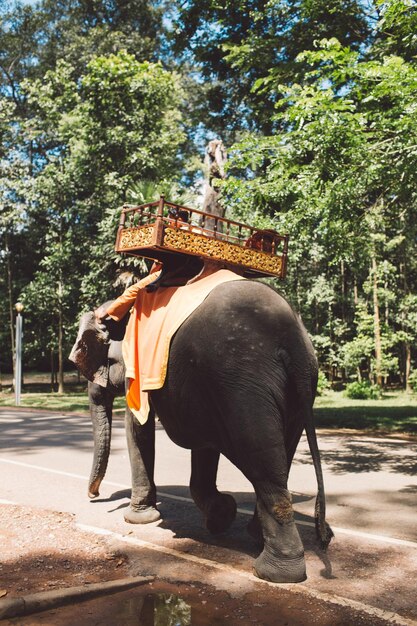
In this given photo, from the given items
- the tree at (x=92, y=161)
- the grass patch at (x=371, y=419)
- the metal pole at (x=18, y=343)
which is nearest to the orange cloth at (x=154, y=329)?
the grass patch at (x=371, y=419)

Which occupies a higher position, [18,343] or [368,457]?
[18,343]

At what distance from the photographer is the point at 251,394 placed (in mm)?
3844

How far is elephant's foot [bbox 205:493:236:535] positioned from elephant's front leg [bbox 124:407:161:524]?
573mm

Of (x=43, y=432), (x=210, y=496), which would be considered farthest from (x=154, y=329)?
(x=43, y=432)

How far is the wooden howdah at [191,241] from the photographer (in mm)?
4363

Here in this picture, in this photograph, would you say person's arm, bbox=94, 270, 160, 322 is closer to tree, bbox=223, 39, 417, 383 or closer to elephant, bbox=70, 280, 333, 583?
elephant, bbox=70, 280, 333, 583

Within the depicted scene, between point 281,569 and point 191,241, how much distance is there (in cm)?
235

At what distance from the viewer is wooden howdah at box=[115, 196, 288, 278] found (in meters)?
4.36

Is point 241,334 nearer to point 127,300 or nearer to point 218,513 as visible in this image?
point 127,300

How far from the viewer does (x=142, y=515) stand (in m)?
5.18

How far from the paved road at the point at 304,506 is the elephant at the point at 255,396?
334 mm

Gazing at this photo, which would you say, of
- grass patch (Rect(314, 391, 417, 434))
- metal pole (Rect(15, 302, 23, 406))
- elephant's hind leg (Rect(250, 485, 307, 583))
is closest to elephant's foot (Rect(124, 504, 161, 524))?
elephant's hind leg (Rect(250, 485, 307, 583))

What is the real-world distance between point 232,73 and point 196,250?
13.9 meters

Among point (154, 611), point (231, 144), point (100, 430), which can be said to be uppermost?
point (231, 144)
